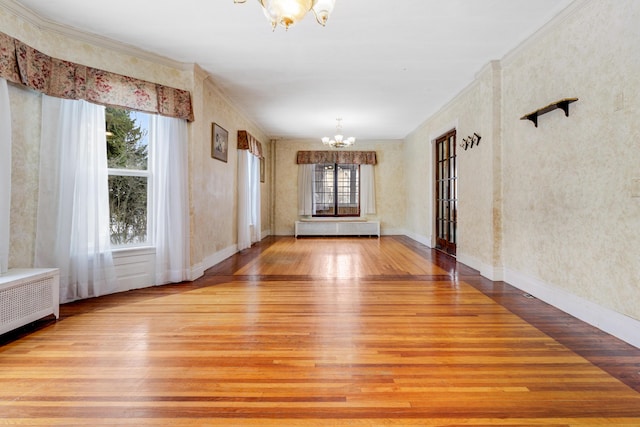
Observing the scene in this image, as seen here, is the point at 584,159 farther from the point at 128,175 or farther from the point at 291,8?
the point at 128,175

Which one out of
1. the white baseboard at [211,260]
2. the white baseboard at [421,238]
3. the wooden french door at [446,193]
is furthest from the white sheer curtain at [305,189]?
the wooden french door at [446,193]

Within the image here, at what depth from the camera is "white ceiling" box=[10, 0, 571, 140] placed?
3148 mm

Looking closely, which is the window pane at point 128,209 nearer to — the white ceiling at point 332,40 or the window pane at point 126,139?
the window pane at point 126,139

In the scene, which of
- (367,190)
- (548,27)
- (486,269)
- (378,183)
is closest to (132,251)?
(486,269)

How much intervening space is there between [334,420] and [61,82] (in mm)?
3928

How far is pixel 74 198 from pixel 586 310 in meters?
4.92

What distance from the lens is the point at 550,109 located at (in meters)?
3.18

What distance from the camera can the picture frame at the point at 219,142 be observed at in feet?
17.4

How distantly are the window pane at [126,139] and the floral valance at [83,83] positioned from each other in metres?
0.18

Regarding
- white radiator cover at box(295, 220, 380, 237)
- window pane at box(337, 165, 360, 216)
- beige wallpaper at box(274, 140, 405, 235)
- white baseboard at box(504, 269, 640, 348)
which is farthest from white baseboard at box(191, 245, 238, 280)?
window pane at box(337, 165, 360, 216)

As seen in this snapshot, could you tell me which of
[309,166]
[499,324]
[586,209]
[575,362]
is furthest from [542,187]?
[309,166]

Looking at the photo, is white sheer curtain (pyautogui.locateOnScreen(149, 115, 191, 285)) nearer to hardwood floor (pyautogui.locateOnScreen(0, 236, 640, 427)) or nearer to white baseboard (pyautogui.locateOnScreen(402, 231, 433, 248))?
hardwood floor (pyautogui.locateOnScreen(0, 236, 640, 427))

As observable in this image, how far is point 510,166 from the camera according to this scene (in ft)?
13.6

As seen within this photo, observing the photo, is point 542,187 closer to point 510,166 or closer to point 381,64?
point 510,166
